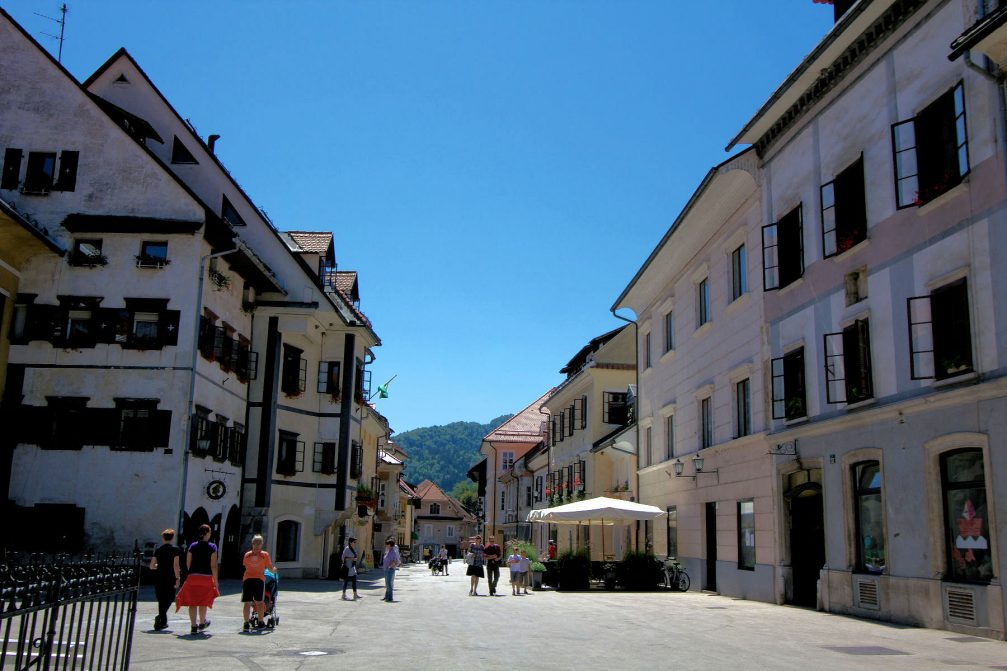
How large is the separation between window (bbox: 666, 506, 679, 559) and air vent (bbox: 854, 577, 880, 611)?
40.1 feet

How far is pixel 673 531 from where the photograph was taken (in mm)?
30641

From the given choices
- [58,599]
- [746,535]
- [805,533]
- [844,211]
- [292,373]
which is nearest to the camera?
[58,599]

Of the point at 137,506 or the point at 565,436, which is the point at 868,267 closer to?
the point at 137,506

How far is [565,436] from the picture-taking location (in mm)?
49719

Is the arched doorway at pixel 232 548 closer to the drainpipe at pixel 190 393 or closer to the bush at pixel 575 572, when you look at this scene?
the drainpipe at pixel 190 393

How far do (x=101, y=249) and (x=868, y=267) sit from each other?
22559 millimetres

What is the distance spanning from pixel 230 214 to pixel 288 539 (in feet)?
42.8

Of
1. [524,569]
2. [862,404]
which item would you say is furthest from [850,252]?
[524,569]

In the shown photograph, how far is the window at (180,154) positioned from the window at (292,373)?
26.2ft

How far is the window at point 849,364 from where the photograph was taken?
1789 centimetres

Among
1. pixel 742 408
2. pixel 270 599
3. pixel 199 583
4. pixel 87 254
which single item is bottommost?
pixel 270 599

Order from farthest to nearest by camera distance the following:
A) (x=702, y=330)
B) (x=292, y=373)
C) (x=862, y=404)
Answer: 1. (x=292, y=373)
2. (x=702, y=330)
3. (x=862, y=404)

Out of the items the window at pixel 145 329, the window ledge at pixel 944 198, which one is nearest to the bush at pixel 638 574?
the window ledge at pixel 944 198

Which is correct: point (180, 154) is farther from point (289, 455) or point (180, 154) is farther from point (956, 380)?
point (956, 380)
